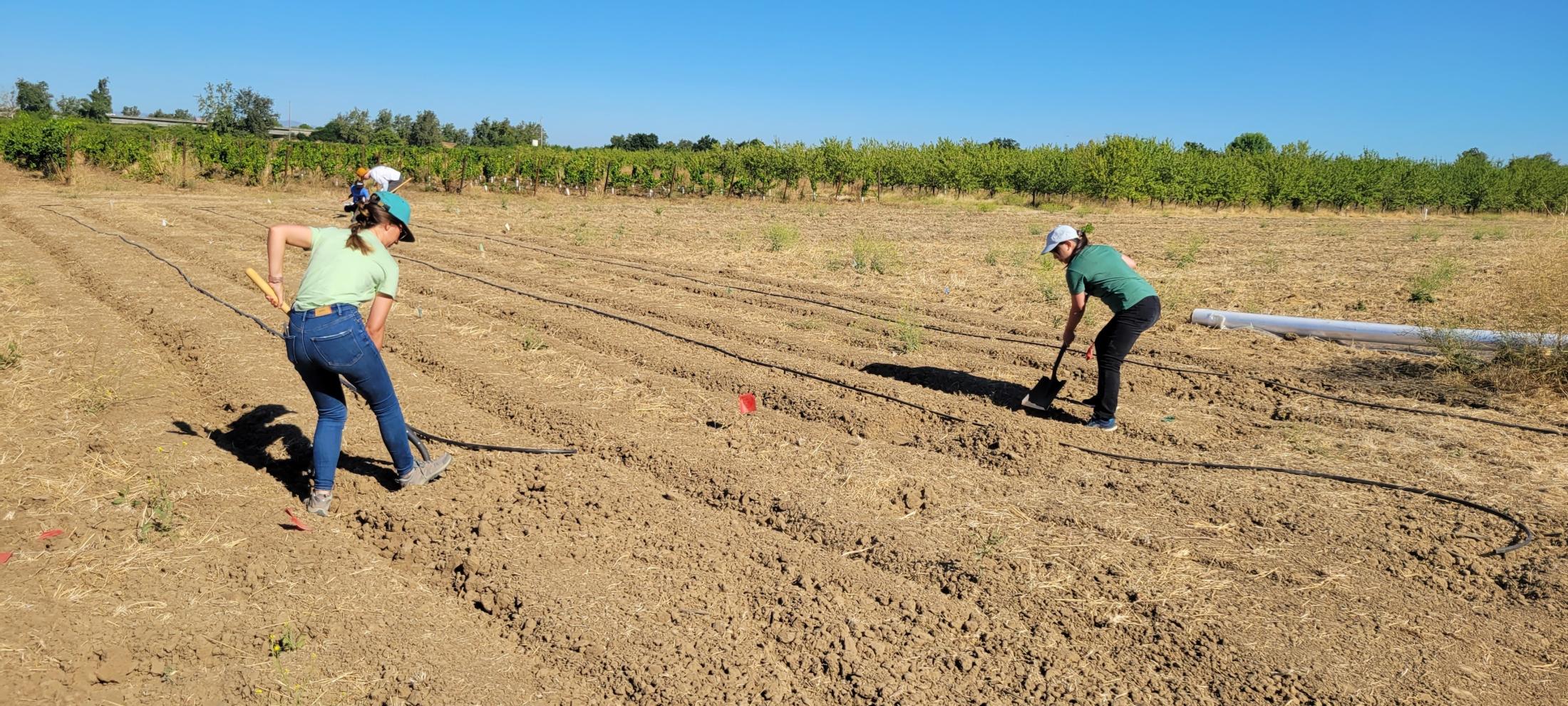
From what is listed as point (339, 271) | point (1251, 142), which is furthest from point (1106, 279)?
point (1251, 142)

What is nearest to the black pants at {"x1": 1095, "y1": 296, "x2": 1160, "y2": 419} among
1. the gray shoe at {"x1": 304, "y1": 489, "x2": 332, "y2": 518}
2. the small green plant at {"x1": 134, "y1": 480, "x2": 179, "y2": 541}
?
the gray shoe at {"x1": 304, "y1": 489, "x2": 332, "y2": 518}

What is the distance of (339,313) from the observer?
441 cm

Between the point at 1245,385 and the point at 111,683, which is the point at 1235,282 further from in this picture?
the point at 111,683

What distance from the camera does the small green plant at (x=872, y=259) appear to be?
48.9ft

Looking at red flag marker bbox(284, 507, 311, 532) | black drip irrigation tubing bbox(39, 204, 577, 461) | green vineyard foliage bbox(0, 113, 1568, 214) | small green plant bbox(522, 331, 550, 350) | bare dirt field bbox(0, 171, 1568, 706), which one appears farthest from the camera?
green vineyard foliage bbox(0, 113, 1568, 214)

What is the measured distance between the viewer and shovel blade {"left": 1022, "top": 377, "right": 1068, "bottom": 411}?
680cm

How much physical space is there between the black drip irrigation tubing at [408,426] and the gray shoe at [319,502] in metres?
0.51

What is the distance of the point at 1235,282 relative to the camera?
14.1 metres

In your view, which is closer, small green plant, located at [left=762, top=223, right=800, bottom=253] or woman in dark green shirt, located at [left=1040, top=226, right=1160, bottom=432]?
woman in dark green shirt, located at [left=1040, top=226, right=1160, bottom=432]

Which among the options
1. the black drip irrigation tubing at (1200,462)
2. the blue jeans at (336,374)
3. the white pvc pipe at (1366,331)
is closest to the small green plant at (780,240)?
the black drip irrigation tubing at (1200,462)

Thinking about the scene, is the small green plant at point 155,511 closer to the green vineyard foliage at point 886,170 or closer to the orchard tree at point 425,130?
the green vineyard foliage at point 886,170

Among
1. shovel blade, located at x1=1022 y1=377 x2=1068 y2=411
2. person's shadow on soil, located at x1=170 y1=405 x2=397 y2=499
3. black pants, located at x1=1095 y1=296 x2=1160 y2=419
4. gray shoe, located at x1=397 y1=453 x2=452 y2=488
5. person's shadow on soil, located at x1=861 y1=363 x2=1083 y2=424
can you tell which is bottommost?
person's shadow on soil, located at x1=170 y1=405 x2=397 y2=499

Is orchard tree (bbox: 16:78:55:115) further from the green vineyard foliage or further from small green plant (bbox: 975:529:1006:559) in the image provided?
small green plant (bbox: 975:529:1006:559)

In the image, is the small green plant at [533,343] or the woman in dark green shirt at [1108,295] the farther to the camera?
the small green plant at [533,343]
